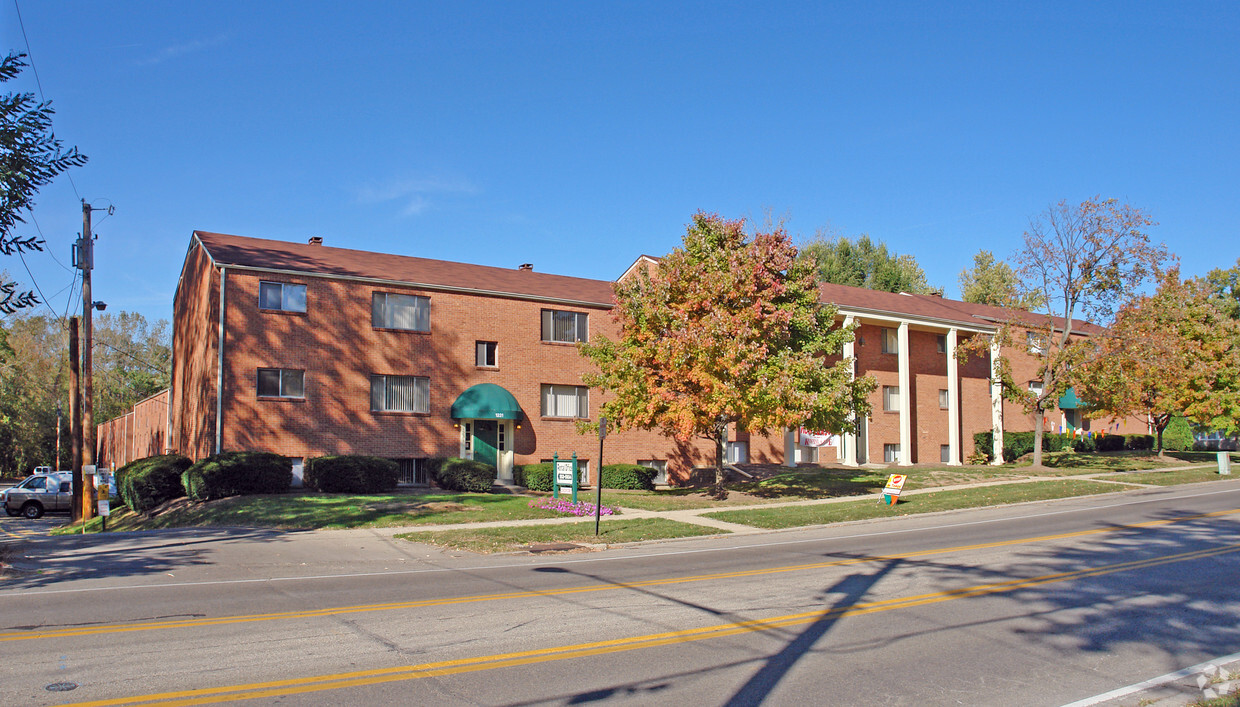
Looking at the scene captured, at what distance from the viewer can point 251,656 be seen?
7.54 m

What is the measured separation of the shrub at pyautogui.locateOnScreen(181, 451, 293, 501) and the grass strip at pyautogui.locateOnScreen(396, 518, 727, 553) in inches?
320

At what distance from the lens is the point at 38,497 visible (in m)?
33.9

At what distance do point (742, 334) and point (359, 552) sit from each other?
11.6 meters

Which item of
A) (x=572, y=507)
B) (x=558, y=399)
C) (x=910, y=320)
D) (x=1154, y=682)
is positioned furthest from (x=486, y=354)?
(x=1154, y=682)

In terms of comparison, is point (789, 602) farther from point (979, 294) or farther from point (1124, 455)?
point (979, 294)

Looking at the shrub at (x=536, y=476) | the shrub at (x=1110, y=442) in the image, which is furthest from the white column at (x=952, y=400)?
the shrub at (x=536, y=476)

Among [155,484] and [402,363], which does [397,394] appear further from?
[155,484]

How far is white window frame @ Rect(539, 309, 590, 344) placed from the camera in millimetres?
31922

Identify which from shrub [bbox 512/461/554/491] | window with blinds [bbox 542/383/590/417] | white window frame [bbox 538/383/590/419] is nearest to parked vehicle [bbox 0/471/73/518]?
shrub [bbox 512/461/554/491]

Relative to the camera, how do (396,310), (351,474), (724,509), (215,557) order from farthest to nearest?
(396,310) < (351,474) < (724,509) < (215,557)

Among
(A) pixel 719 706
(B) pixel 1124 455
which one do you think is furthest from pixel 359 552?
(B) pixel 1124 455

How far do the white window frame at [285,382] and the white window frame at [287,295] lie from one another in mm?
2021

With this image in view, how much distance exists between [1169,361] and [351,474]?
3101 cm

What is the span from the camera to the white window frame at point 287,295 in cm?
2702
